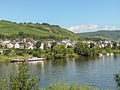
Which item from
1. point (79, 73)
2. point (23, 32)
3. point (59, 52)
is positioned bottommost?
point (79, 73)

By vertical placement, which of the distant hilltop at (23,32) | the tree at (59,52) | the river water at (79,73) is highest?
the distant hilltop at (23,32)

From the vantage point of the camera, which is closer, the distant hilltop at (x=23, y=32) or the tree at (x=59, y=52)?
the tree at (x=59, y=52)

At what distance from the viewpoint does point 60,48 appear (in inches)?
3529

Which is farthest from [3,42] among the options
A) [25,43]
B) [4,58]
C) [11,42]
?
[4,58]

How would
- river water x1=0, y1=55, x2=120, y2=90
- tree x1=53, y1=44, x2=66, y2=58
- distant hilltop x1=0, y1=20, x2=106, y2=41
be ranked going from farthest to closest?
distant hilltop x1=0, y1=20, x2=106, y2=41 → tree x1=53, y1=44, x2=66, y2=58 → river water x1=0, y1=55, x2=120, y2=90

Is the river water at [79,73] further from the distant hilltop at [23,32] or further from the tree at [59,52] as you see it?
the distant hilltop at [23,32]

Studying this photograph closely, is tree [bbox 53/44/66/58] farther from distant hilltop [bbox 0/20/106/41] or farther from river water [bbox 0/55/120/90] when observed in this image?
distant hilltop [bbox 0/20/106/41]

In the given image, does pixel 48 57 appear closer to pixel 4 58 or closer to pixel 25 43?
pixel 4 58

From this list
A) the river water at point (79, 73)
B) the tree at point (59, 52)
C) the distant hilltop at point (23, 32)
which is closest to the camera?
the river water at point (79, 73)

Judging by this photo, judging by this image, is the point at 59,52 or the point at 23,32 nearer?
the point at 59,52

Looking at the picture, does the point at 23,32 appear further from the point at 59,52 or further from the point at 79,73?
the point at 79,73

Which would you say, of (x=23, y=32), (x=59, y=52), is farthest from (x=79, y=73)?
(x=23, y=32)

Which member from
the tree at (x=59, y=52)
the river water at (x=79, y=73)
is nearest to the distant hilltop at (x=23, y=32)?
the tree at (x=59, y=52)

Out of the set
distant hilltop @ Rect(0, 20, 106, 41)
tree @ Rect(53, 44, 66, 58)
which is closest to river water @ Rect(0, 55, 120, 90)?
tree @ Rect(53, 44, 66, 58)
